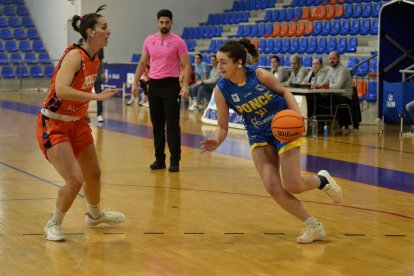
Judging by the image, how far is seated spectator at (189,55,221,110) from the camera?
59.2 ft

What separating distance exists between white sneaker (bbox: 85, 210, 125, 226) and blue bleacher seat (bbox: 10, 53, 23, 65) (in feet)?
73.8

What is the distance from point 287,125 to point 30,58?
2405 centimetres

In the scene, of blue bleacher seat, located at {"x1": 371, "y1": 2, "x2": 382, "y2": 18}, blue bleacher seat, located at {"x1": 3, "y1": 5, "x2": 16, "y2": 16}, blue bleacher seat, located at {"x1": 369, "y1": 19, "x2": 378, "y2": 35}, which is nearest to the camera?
blue bleacher seat, located at {"x1": 369, "y1": 19, "x2": 378, "y2": 35}

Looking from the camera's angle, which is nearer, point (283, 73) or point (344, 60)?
point (283, 73)

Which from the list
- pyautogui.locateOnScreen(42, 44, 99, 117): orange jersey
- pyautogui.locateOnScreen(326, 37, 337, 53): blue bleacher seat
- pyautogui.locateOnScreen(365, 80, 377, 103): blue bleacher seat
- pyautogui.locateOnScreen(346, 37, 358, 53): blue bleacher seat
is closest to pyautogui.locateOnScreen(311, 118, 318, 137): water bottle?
pyautogui.locateOnScreen(365, 80, 377, 103): blue bleacher seat

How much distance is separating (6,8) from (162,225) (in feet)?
81.2

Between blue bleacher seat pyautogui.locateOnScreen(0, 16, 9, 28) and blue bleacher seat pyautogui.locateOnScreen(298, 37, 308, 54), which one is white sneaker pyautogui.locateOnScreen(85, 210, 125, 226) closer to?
blue bleacher seat pyautogui.locateOnScreen(298, 37, 308, 54)

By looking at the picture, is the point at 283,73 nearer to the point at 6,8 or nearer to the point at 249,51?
the point at 249,51

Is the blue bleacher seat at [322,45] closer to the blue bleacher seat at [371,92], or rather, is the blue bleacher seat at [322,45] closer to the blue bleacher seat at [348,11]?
the blue bleacher seat at [348,11]

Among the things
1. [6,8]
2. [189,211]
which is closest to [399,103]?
[189,211]

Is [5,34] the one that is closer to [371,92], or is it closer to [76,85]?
[371,92]

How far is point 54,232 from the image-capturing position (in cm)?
577

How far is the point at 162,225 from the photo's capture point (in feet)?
20.9

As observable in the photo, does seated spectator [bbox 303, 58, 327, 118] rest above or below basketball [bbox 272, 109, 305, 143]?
above
